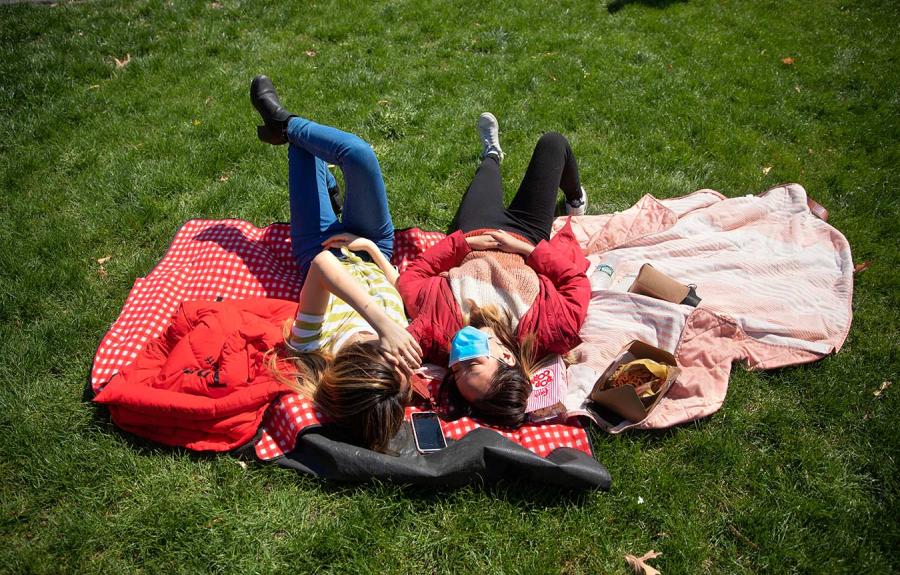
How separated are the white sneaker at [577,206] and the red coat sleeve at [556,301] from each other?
1.05 metres

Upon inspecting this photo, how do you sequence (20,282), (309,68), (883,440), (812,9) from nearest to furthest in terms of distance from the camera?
(883,440) → (20,282) → (309,68) → (812,9)

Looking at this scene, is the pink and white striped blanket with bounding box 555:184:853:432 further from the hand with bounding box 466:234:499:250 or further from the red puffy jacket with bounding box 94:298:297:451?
the red puffy jacket with bounding box 94:298:297:451

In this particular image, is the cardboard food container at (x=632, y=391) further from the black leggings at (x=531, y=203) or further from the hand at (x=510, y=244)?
the black leggings at (x=531, y=203)

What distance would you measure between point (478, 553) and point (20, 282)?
4359 millimetres

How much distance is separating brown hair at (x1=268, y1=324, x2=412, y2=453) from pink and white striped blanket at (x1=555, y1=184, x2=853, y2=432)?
1323mm

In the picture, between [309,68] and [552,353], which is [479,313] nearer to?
[552,353]

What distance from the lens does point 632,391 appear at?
343 cm

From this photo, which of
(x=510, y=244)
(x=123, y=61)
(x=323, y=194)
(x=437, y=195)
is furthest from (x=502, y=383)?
(x=123, y=61)

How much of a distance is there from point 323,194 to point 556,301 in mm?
2130

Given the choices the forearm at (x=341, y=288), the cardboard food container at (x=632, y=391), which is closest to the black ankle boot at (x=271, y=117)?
the forearm at (x=341, y=288)

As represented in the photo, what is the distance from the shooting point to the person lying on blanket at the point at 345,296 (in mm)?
3211

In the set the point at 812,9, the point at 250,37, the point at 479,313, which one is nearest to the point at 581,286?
the point at 479,313

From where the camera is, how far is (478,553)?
3156 millimetres

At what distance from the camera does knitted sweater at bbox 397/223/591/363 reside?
12.5ft
